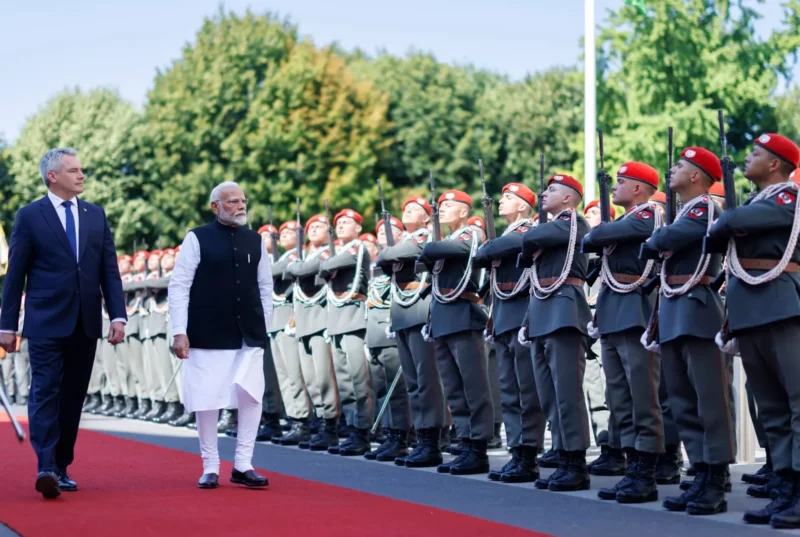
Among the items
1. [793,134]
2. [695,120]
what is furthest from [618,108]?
[793,134]

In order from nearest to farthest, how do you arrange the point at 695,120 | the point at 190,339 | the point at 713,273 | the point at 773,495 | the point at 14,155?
→ the point at 773,495
the point at 713,273
the point at 190,339
the point at 695,120
the point at 14,155

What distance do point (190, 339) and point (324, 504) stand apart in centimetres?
154

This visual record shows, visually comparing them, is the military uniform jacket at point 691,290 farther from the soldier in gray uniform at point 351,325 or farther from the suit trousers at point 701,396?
the soldier in gray uniform at point 351,325

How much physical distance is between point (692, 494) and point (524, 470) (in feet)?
6.68

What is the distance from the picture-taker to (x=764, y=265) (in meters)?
7.47

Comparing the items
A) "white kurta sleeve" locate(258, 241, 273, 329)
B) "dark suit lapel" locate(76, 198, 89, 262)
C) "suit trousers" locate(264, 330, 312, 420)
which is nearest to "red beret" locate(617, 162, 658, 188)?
"white kurta sleeve" locate(258, 241, 273, 329)

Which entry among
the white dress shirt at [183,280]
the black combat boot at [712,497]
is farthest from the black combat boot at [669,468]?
the white dress shirt at [183,280]

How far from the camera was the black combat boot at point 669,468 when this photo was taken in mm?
9703

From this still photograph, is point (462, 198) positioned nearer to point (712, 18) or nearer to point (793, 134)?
point (712, 18)

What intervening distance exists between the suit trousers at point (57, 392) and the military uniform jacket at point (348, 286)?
151 inches

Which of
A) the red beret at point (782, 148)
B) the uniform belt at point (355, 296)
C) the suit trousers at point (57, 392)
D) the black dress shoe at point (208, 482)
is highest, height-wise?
the red beret at point (782, 148)

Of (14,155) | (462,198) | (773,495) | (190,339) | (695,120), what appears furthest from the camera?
(14,155)

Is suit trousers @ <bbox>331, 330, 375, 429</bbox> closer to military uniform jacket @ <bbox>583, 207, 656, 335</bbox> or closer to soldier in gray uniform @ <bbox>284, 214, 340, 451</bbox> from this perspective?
soldier in gray uniform @ <bbox>284, 214, 340, 451</bbox>

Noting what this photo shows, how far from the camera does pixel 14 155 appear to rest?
131 ft
